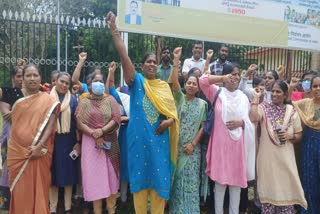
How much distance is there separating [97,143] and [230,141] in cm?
154

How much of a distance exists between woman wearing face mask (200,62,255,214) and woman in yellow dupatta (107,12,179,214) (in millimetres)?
571

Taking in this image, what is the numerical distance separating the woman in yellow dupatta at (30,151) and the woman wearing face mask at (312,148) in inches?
115

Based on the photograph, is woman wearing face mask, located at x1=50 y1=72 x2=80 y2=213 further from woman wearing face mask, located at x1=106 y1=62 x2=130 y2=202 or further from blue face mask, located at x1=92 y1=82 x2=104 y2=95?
woman wearing face mask, located at x1=106 y1=62 x2=130 y2=202

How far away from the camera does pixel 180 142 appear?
429 cm

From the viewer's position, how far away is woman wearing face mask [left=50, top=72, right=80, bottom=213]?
4.41 meters

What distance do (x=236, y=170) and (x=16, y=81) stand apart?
2.93m

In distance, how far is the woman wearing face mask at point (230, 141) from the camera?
424cm

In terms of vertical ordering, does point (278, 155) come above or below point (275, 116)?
below

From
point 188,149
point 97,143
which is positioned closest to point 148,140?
point 188,149

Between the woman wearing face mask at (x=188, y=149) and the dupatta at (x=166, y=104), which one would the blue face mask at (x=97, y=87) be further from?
the woman wearing face mask at (x=188, y=149)

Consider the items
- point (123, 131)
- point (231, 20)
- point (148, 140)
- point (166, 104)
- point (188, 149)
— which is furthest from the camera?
point (231, 20)

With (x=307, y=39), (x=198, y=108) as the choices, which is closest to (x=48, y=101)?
(x=198, y=108)

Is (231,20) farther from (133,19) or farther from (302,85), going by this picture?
(302,85)

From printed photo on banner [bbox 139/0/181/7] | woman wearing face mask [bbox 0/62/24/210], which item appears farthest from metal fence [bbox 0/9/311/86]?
woman wearing face mask [bbox 0/62/24/210]
